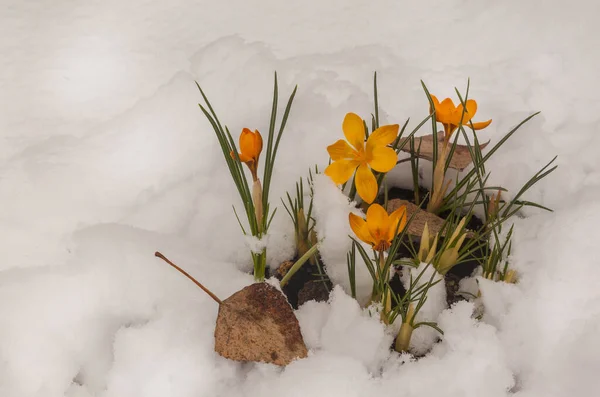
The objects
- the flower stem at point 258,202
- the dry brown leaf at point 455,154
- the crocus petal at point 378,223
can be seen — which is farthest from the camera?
the dry brown leaf at point 455,154

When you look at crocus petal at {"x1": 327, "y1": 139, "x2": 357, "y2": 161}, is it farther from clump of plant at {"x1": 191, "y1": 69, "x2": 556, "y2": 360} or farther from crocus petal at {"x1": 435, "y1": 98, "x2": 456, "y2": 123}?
crocus petal at {"x1": 435, "y1": 98, "x2": 456, "y2": 123}

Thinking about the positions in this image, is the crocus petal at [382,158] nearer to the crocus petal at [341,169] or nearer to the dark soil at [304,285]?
the crocus petal at [341,169]

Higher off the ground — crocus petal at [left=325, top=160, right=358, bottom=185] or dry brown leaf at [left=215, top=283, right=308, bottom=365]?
crocus petal at [left=325, top=160, right=358, bottom=185]

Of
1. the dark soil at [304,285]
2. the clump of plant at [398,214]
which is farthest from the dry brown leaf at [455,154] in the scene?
the dark soil at [304,285]

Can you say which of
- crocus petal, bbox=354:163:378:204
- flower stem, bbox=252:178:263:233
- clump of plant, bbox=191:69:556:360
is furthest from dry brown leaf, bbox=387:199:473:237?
flower stem, bbox=252:178:263:233

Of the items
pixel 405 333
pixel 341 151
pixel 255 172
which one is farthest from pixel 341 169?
pixel 405 333
